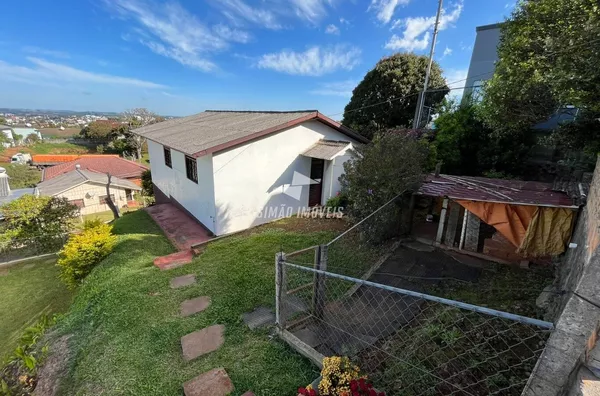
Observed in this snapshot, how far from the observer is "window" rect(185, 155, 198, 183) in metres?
9.64

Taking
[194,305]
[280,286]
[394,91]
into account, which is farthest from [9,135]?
[280,286]

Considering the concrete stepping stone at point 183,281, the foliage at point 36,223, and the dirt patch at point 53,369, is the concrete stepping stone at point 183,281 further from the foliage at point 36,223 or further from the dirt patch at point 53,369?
the foliage at point 36,223

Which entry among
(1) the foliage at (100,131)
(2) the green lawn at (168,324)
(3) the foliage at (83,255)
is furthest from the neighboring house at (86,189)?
(1) the foliage at (100,131)

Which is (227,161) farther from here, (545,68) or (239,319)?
(545,68)

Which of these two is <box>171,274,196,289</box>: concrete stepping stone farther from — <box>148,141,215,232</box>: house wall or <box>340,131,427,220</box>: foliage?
<box>340,131,427,220</box>: foliage

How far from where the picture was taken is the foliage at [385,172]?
6586 mm

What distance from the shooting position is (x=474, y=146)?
420 inches

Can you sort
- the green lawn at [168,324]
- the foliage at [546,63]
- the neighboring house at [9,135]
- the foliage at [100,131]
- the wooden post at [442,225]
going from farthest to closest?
the foliage at [100,131], the neighboring house at [9,135], the wooden post at [442,225], the foliage at [546,63], the green lawn at [168,324]

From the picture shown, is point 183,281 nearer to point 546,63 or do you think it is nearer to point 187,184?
point 187,184

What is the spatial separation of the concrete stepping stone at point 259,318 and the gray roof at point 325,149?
572 centimetres

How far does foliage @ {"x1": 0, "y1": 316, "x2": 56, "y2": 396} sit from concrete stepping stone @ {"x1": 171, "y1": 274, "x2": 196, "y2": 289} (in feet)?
7.37

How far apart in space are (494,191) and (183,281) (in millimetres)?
7719

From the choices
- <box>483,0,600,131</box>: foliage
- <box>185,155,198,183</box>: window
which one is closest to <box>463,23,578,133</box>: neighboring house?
<box>483,0,600,131</box>: foliage

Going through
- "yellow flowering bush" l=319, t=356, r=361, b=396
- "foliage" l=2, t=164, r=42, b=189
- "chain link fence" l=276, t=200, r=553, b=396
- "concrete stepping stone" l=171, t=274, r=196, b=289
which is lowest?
"foliage" l=2, t=164, r=42, b=189
